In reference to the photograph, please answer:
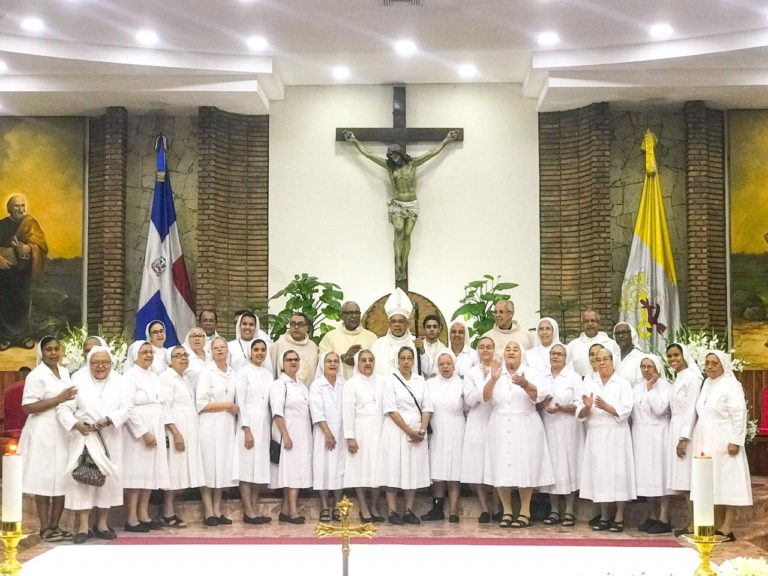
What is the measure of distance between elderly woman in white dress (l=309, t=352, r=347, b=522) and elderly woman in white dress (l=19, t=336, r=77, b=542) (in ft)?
7.70

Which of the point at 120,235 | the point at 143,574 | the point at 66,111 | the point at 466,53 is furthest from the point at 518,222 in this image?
the point at 143,574

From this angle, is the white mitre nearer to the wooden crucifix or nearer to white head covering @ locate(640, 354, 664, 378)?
the wooden crucifix

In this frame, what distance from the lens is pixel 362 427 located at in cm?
1050

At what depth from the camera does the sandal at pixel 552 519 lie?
10.5 metres

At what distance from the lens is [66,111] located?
575 inches

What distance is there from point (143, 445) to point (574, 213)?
6.87 metres

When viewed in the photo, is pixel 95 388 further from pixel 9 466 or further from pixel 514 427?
pixel 9 466

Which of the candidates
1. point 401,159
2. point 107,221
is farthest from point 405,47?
point 107,221

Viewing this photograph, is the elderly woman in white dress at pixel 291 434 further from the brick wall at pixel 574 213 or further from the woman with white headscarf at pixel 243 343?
the brick wall at pixel 574 213

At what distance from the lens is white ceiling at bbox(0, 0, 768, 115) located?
11.4 m

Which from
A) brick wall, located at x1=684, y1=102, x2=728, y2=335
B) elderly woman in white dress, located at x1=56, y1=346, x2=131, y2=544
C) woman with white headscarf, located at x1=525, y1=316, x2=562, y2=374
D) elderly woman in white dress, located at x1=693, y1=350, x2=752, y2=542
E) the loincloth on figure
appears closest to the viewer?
elderly woman in white dress, located at x1=56, y1=346, x2=131, y2=544

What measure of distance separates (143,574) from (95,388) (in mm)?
5202

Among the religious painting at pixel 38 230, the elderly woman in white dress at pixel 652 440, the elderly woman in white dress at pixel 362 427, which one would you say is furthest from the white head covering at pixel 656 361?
the religious painting at pixel 38 230

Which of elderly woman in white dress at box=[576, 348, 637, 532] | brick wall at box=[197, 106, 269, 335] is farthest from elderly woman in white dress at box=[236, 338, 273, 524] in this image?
brick wall at box=[197, 106, 269, 335]
